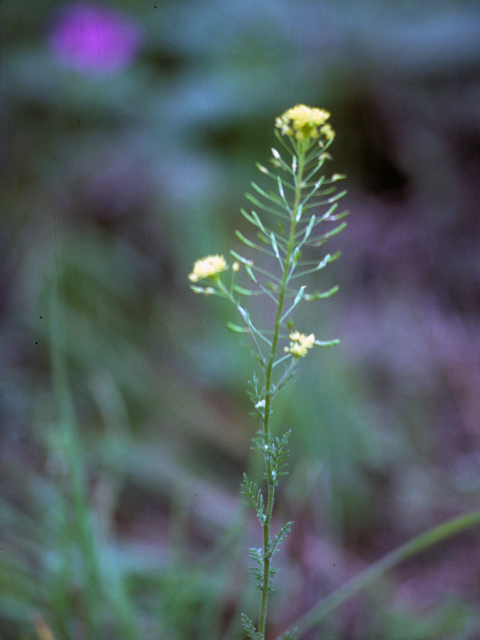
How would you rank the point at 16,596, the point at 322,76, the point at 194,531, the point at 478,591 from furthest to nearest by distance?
the point at 322,76 → the point at 194,531 → the point at 478,591 → the point at 16,596

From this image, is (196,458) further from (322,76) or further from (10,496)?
(322,76)

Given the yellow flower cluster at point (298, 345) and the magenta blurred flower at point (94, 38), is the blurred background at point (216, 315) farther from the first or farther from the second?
the yellow flower cluster at point (298, 345)

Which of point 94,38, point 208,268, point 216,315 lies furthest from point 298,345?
point 94,38

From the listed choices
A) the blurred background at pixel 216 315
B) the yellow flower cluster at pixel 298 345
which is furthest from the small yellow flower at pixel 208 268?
the blurred background at pixel 216 315

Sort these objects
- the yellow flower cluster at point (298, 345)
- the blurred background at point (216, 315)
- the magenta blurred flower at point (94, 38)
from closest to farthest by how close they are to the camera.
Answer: the yellow flower cluster at point (298, 345)
the blurred background at point (216, 315)
the magenta blurred flower at point (94, 38)

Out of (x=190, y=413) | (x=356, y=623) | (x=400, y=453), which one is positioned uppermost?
(x=190, y=413)

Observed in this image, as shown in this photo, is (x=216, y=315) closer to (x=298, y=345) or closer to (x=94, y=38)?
(x=94, y=38)

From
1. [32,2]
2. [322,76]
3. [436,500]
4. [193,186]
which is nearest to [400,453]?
[436,500]

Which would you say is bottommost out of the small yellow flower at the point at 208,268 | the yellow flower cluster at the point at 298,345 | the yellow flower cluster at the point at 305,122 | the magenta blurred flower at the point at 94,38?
the yellow flower cluster at the point at 298,345
